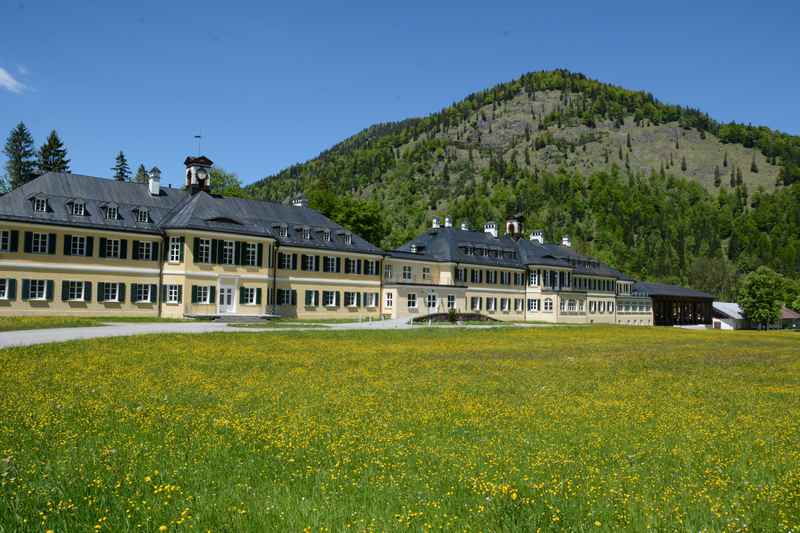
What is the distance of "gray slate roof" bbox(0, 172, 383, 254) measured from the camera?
48938 mm

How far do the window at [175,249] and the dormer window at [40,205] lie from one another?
916 cm

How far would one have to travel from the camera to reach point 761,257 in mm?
163250

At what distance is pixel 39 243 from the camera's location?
4812 centimetres

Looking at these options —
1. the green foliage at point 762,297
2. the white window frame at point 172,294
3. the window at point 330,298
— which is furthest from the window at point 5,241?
the green foliage at point 762,297

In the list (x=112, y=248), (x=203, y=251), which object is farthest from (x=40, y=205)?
(x=203, y=251)

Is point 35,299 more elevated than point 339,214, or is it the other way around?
point 339,214

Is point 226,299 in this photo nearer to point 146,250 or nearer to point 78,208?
point 146,250

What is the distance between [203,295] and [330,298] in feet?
44.8

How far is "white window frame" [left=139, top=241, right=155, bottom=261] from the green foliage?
8440cm

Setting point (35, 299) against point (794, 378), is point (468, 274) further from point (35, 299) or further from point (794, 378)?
point (794, 378)

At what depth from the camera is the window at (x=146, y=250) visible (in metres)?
52.4

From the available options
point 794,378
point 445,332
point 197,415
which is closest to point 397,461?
point 197,415

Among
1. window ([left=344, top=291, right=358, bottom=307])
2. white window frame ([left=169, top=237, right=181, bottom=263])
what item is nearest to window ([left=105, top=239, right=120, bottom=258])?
white window frame ([left=169, top=237, right=181, bottom=263])

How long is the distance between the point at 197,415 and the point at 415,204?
185435mm
